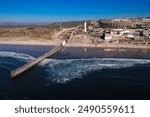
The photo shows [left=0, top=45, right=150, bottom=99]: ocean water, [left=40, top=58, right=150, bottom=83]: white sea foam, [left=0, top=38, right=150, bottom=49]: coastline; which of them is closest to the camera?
[left=0, top=45, right=150, bottom=99]: ocean water

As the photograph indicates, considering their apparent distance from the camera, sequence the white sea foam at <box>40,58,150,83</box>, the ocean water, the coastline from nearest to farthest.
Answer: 1. the ocean water
2. the white sea foam at <box>40,58,150,83</box>
3. the coastline

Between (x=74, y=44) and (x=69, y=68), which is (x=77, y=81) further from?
(x=74, y=44)

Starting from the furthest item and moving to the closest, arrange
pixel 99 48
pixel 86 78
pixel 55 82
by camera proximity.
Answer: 1. pixel 99 48
2. pixel 86 78
3. pixel 55 82

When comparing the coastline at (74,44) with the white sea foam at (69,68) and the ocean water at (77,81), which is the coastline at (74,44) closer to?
the white sea foam at (69,68)

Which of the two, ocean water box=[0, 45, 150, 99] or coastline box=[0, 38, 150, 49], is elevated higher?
coastline box=[0, 38, 150, 49]

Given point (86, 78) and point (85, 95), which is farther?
point (86, 78)

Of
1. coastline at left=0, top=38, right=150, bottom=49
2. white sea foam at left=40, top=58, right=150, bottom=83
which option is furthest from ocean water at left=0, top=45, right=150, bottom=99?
coastline at left=0, top=38, right=150, bottom=49

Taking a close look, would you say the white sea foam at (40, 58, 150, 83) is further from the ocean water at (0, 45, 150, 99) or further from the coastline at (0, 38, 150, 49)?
the coastline at (0, 38, 150, 49)

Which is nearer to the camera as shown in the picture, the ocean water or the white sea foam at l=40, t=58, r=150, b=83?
the ocean water

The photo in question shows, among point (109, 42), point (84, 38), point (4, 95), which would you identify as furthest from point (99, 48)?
point (4, 95)

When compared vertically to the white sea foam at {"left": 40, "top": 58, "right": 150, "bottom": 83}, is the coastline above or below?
above

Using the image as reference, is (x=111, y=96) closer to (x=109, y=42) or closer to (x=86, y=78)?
(x=86, y=78)
